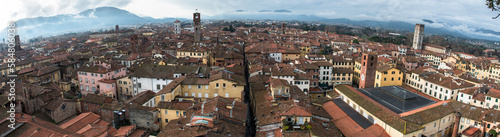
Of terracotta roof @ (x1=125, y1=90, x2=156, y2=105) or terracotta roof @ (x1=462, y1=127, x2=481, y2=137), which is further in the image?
terracotta roof @ (x1=125, y1=90, x2=156, y2=105)

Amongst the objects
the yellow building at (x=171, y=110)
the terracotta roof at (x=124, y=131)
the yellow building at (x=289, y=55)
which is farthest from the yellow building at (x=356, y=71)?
the terracotta roof at (x=124, y=131)

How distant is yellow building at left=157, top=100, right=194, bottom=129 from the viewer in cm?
2667

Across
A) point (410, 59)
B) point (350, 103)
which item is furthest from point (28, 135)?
point (410, 59)

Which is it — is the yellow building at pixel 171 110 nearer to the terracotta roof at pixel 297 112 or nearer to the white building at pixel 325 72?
the terracotta roof at pixel 297 112

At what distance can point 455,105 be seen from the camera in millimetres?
32844

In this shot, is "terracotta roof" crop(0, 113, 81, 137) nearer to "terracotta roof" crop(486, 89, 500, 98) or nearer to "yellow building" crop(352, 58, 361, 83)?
"yellow building" crop(352, 58, 361, 83)

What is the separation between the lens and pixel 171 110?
26734 mm

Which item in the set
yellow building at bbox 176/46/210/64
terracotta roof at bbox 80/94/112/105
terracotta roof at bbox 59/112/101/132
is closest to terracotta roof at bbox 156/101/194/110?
terracotta roof at bbox 59/112/101/132

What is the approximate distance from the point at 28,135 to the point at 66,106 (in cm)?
1047

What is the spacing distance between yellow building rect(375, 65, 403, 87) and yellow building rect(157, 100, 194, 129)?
31.5m

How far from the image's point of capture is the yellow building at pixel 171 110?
2667cm

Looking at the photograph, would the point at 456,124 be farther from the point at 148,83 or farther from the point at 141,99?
the point at 148,83

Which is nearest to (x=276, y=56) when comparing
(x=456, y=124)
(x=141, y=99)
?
(x=141, y=99)

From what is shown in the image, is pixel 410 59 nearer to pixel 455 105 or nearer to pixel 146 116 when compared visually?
pixel 455 105
